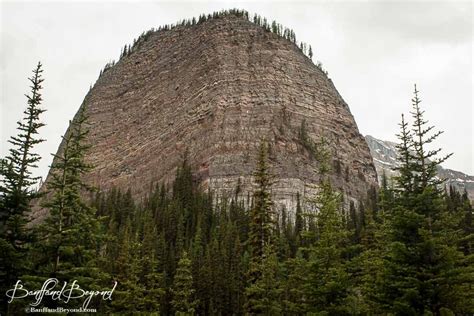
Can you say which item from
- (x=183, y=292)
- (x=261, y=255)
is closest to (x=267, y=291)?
(x=261, y=255)

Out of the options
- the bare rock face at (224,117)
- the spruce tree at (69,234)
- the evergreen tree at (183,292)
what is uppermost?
the bare rock face at (224,117)

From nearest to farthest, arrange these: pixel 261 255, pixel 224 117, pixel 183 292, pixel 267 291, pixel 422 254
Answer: pixel 422 254 → pixel 267 291 → pixel 261 255 → pixel 183 292 → pixel 224 117

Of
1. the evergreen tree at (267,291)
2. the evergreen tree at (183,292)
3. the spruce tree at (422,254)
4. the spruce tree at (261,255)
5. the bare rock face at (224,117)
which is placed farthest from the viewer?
the bare rock face at (224,117)

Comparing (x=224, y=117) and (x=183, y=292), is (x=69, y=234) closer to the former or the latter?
(x=183, y=292)

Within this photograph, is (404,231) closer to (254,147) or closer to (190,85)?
→ (254,147)

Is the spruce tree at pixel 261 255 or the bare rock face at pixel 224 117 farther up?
the bare rock face at pixel 224 117

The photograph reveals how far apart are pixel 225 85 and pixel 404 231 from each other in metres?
97.2

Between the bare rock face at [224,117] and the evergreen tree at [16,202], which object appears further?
the bare rock face at [224,117]

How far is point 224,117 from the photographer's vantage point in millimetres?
112938

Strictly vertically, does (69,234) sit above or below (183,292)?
above

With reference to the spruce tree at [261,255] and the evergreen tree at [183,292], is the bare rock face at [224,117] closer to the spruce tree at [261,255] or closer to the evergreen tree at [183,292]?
the evergreen tree at [183,292]

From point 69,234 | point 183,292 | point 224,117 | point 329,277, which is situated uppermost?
point 224,117

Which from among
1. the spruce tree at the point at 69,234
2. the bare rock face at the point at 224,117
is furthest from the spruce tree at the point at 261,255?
the bare rock face at the point at 224,117

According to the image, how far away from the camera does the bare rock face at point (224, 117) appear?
107 m
